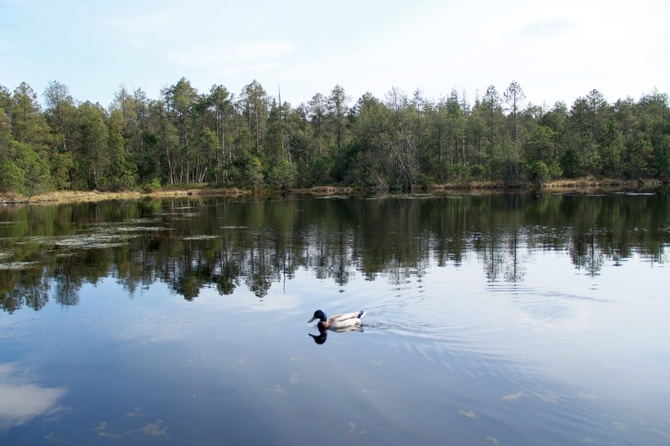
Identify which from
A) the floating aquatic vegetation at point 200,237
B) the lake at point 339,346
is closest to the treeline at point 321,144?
the floating aquatic vegetation at point 200,237

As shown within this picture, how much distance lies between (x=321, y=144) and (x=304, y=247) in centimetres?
8195

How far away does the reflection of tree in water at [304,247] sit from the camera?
820 inches

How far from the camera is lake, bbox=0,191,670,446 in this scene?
8.98 m

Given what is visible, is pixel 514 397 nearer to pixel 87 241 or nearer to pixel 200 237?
pixel 200 237

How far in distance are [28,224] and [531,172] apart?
75.8 m

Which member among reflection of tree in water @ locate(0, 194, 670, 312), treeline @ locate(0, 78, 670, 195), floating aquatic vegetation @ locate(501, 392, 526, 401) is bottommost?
floating aquatic vegetation @ locate(501, 392, 526, 401)

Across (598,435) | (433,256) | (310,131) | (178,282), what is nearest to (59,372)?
(178,282)

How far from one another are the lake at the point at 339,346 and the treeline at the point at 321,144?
67.7 m

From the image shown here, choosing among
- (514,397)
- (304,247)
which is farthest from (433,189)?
(514,397)

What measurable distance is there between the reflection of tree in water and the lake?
207 millimetres

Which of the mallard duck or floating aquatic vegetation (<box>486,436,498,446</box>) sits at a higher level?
the mallard duck

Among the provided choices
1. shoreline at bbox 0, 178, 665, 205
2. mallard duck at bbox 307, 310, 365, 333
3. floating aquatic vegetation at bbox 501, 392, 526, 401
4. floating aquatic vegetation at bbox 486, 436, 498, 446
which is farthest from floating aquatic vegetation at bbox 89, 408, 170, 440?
shoreline at bbox 0, 178, 665, 205

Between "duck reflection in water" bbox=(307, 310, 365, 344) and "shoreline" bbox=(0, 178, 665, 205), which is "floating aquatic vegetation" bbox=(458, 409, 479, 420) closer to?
"duck reflection in water" bbox=(307, 310, 365, 344)

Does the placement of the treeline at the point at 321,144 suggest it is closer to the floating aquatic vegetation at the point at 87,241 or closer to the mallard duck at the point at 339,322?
the floating aquatic vegetation at the point at 87,241
